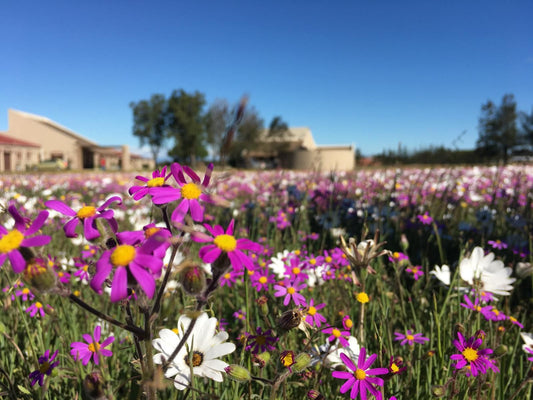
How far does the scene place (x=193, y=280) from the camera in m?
0.66

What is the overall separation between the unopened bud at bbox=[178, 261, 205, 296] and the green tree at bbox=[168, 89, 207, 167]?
156ft

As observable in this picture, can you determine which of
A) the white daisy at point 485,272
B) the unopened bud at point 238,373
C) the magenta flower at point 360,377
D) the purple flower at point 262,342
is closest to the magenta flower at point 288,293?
the purple flower at point 262,342

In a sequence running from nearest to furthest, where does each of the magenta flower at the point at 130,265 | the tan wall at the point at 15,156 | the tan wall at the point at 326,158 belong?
the magenta flower at the point at 130,265 < the tan wall at the point at 326,158 < the tan wall at the point at 15,156

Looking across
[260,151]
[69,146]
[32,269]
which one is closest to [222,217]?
[32,269]

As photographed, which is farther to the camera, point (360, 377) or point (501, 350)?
point (501, 350)

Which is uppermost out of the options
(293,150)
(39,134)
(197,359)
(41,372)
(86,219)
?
(39,134)

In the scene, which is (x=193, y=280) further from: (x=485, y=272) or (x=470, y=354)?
(x=485, y=272)

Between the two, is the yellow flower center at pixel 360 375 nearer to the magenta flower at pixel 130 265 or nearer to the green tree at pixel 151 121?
the magenta flower at pixel 130 265

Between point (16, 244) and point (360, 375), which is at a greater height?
point (16, 244)

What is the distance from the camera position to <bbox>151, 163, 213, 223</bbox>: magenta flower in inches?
27.5

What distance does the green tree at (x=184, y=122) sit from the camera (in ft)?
154

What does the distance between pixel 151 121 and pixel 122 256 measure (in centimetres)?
5045

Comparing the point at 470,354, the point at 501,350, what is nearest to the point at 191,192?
the point at 470,354

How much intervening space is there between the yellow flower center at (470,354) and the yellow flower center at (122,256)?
3.46ft
